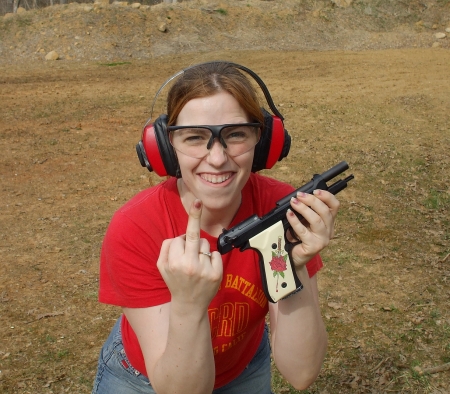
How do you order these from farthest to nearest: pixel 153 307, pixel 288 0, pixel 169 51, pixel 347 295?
pixel 288 0
pixel 169 51
pixel 347 295
pixel 153 307

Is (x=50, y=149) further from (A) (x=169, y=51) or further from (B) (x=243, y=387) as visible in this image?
(A) (x=169, y=51)

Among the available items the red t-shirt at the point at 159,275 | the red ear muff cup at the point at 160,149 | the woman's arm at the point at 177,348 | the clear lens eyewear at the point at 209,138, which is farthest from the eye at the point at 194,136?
the woman's arm at the point at 177,348

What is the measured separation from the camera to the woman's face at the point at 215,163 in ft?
6.42

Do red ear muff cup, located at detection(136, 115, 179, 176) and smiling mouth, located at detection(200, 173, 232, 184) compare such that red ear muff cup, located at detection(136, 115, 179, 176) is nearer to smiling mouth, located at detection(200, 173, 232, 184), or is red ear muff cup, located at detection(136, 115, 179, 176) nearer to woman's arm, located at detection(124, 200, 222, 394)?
smiling mouth, located at detection(200, 173, 232, 184)

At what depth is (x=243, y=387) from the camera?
2.48 metres

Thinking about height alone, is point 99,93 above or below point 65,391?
below

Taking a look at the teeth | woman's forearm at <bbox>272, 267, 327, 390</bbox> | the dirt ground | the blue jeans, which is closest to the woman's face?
the teeth

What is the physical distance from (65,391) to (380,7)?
73.6ft

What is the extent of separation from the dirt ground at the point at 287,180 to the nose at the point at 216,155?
73.6 inches

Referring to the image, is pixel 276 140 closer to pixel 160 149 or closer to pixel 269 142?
pixel 269 142

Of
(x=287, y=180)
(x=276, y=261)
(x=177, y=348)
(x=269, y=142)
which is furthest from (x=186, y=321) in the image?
(x=287, y=180)

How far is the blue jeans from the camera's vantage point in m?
2.30

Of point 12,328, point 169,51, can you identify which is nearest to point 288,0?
point 169,51

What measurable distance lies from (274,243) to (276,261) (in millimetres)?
66
